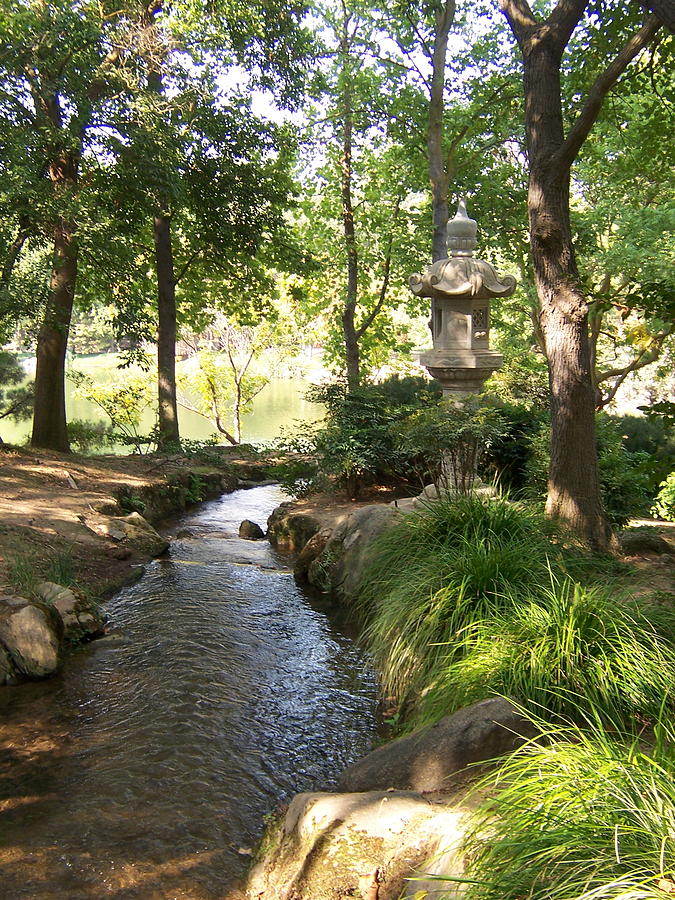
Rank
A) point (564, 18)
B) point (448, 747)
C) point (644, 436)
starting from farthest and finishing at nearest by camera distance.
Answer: point (644, 436)
point (564, 18)
point (448, 747)

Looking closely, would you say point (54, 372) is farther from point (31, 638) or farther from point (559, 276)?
point (559, 276)

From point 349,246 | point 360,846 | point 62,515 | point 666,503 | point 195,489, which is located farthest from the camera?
point 349,246

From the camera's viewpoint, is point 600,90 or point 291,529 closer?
point 600,90

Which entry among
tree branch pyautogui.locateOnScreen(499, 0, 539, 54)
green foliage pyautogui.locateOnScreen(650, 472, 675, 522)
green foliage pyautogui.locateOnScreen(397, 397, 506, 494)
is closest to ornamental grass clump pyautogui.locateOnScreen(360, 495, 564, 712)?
green foliage pyautogui.locateOnScreen(397, 397, 506, 494)

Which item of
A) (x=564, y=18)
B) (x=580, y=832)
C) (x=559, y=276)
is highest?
(x=564, y=18)

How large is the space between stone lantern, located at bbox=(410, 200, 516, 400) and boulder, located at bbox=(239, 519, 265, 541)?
3.57m

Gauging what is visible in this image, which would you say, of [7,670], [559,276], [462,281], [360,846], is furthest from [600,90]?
[7,670]

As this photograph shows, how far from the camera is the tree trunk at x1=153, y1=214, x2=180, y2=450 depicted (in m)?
15.1

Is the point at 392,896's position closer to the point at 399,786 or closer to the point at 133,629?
the point at 399,786

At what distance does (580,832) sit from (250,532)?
8.19 meters

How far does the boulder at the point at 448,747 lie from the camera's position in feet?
9.90

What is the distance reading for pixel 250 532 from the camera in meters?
10.0

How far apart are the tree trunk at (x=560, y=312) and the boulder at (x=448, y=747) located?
312cm

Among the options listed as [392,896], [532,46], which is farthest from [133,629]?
[532,46]
